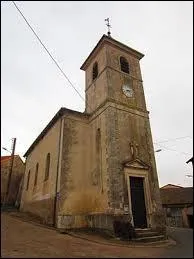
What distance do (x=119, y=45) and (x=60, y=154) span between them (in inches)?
388

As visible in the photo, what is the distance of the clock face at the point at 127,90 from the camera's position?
52.9ft

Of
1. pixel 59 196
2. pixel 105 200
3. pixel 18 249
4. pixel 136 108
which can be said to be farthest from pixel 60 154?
pixel 18 249

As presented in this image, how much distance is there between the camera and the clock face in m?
16.1

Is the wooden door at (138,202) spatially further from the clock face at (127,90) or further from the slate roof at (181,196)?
the clock face at (127,90)

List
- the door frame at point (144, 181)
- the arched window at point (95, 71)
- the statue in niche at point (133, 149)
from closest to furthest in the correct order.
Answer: the door frame at point (144, 181)
the statue in niche at point (133, 149)
the arched window at point (95, 71)

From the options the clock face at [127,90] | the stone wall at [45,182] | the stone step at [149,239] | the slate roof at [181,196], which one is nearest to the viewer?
the slate roof at [181,196]

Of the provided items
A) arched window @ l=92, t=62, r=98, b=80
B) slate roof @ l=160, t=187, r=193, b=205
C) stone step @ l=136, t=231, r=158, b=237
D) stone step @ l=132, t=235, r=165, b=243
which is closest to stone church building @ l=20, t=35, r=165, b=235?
arched window @ l=92, t=62, r=98, b=80

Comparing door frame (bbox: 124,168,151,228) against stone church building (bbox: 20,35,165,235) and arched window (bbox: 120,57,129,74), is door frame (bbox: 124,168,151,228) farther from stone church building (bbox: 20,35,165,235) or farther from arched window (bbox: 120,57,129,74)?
arched window (bbox: 120,57,129,74)

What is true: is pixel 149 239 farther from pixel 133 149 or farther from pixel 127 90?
pixel 127 90

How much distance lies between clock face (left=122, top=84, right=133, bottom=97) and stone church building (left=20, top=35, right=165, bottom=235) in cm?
9

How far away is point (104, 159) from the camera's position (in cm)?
1329

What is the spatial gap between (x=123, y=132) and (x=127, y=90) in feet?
12.1

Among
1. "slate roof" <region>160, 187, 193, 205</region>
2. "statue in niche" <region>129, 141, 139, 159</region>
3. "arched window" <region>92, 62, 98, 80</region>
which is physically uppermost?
"arched window" <region>92, 62, 98, 80</region>

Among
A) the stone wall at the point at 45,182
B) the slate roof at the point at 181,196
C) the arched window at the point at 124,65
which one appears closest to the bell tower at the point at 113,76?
the arched window at the point at 124,65
